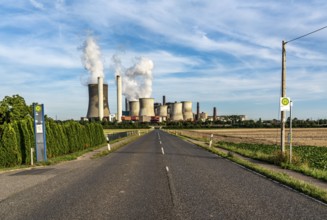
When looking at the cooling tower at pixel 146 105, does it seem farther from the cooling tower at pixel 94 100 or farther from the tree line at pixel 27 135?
the tree line at pixel 27 135

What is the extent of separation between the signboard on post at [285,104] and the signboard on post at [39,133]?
12345mm

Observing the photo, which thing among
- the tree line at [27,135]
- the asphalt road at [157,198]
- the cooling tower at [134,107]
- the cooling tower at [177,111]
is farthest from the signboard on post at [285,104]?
the cooling tower at [177,111]

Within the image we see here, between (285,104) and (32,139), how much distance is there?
13.4m

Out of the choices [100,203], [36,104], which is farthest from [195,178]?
[36,104]

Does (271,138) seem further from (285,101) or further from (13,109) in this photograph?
(285,101)

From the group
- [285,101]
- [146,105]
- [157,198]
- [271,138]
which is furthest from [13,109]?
[146,105]

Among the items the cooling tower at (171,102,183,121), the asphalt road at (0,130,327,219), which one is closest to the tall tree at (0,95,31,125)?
the asphalt road at (0,130,327,219)

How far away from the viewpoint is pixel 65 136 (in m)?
24.5

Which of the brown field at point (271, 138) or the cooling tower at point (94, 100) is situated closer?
the brown field at point (271, 138)

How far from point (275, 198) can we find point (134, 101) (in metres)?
124

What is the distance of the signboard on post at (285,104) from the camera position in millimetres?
16547

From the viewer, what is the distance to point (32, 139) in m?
18.8

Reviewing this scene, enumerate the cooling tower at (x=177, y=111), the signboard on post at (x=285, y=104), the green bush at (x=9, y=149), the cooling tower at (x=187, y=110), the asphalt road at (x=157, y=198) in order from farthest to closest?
the cooling tower at (x=177, y=111)
the cooling tower at (x=187, y=110)
the green bush at (x=9, y=149)
the signboard on post at (x=285, y=104)
the asphalt road at (x=157, y=198)

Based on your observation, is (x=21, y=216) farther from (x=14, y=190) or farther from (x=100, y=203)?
(x=14, y=190)
